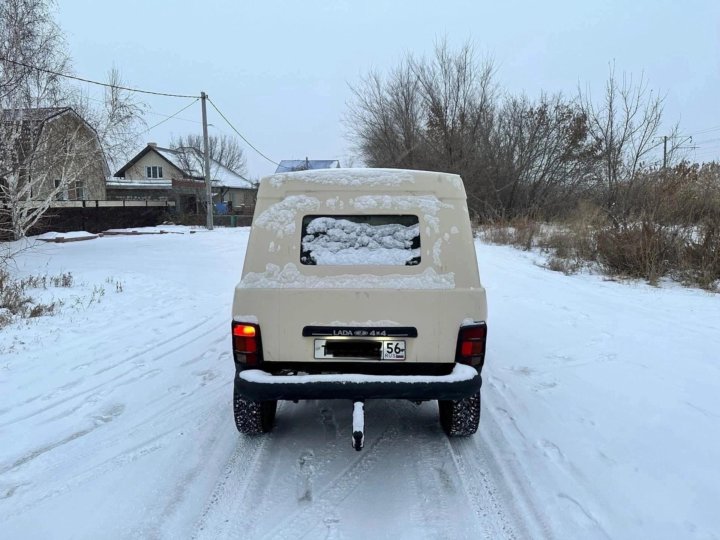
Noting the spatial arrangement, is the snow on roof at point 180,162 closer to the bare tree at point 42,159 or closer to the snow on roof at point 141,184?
the snow on roof at point 141,184

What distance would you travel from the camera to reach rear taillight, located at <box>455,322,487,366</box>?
3.25 metres

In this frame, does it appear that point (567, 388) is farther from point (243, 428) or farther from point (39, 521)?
point (39, 521)

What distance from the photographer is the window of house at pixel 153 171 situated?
184ft

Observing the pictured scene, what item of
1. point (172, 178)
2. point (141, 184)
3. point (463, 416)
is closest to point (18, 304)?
point (463, 416)

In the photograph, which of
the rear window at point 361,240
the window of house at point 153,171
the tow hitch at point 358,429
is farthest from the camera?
the window of house at point 153,171

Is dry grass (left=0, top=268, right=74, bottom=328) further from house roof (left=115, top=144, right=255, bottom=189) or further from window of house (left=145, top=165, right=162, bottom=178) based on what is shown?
window of house (left=145, top=165, right=162, bottom=178)

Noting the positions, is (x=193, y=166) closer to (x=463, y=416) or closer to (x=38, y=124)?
(x=38, y=124)

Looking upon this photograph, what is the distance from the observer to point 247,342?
10.8ft

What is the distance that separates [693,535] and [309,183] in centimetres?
311

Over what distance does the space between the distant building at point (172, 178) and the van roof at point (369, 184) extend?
125ft

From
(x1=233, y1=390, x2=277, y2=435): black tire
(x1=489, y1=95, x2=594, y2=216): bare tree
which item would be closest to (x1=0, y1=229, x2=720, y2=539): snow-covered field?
(x1=233, y1=390, x2=277, y2=435): black tire

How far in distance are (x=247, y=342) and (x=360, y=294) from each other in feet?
2.77

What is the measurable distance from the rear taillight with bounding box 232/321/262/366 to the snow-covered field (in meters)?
0.76

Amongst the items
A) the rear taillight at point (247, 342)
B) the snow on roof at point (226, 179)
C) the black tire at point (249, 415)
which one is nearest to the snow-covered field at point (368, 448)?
the black tire at point (249, 415)
